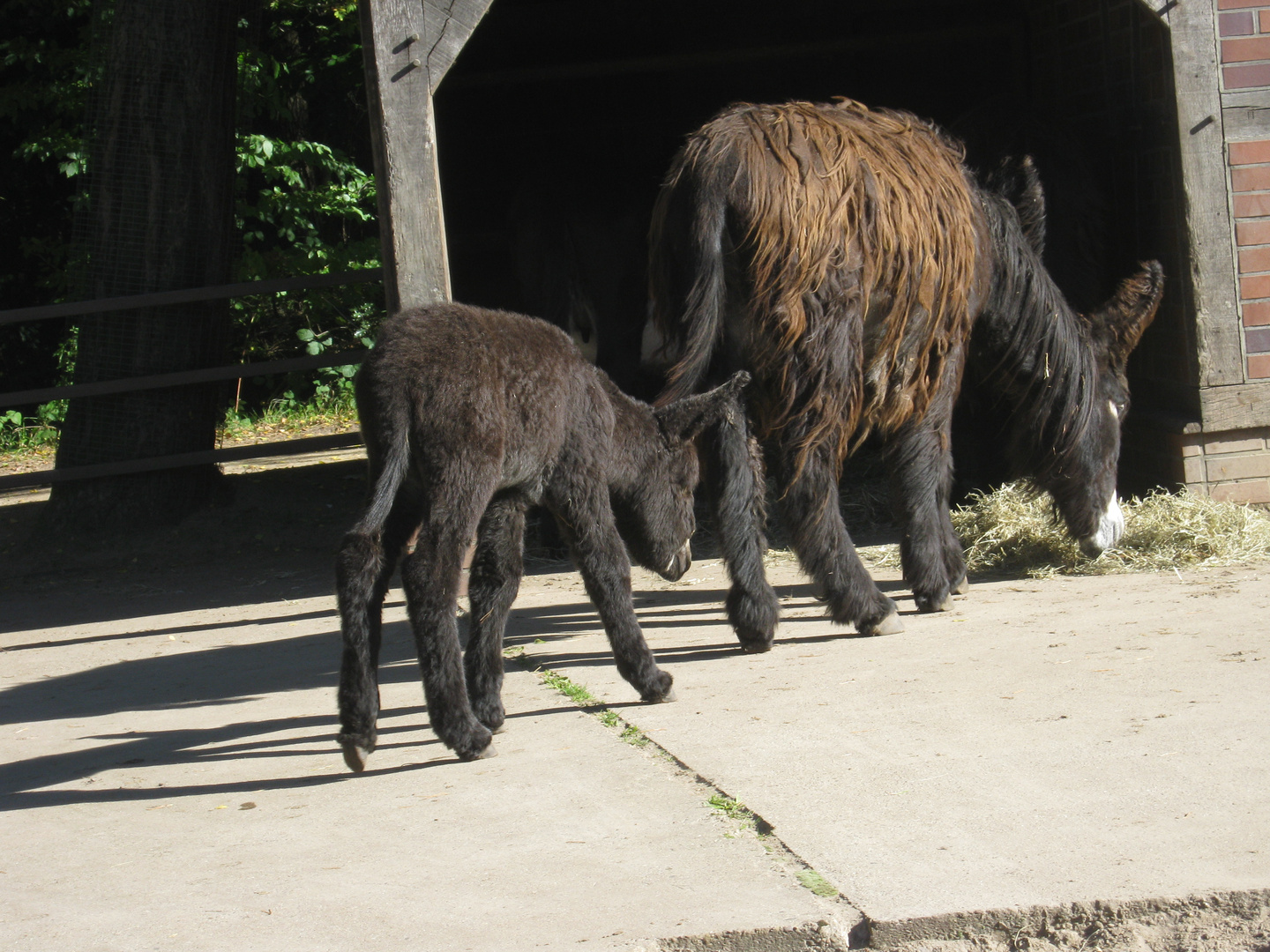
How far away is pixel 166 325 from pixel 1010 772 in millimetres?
6497

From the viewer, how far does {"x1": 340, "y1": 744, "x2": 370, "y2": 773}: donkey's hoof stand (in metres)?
3.39

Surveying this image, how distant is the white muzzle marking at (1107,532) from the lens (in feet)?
17.7

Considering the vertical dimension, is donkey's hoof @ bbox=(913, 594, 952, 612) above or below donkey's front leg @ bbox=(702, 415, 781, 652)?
below

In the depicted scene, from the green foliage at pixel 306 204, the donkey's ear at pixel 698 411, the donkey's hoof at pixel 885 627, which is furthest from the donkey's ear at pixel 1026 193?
the green foliage at pixel 306 204

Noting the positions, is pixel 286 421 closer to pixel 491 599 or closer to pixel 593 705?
pixel 593 705

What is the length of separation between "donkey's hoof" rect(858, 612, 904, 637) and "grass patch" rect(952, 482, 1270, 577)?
1.26 meters

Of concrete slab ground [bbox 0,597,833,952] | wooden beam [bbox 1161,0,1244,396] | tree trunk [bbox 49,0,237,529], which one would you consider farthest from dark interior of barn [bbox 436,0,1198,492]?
concrete slab ground [bbox 0,597,833,952]

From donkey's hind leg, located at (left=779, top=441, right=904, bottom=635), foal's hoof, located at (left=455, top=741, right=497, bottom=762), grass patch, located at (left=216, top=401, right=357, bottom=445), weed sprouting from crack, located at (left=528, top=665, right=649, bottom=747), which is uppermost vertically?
grass patch, located at (left=216, top=401, right=357, bottom=445)

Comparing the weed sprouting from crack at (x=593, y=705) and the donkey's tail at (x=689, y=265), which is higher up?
the donkey's tail at (x=689, y=265)

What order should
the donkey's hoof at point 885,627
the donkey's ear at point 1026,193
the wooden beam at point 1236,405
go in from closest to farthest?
the donkey's hoof at point 885,627 < the donkey's ear at point 1026,193 < the wooden beam at point 1236,405

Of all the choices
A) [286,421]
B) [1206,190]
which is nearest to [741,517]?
[1206,190]

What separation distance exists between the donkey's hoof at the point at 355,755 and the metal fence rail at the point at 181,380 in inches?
166

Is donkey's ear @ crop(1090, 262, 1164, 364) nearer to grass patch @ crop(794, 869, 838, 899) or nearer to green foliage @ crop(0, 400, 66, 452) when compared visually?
grass patch @ crop(794, 869, 838, 899)

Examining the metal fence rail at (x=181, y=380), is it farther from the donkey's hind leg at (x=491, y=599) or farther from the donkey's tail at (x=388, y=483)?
the donkey's tail at (x=388, y=483)
